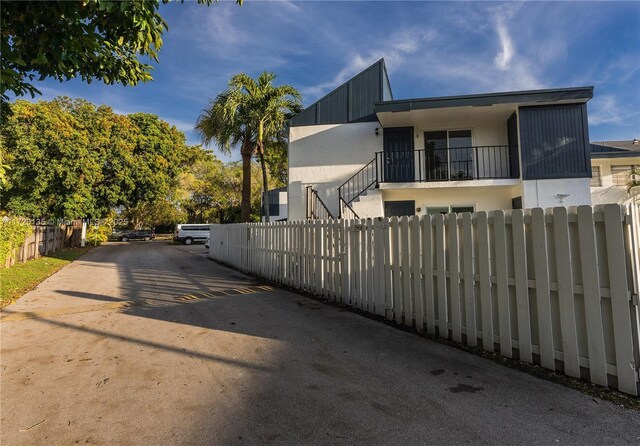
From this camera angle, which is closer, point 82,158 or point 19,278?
point 19,278

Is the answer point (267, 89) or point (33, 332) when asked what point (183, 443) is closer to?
point (33, 332)

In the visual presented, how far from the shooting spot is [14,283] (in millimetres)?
9461

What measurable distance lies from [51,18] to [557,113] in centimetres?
1321

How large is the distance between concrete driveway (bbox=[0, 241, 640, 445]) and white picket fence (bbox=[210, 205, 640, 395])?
0.36m

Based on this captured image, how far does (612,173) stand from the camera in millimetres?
16219

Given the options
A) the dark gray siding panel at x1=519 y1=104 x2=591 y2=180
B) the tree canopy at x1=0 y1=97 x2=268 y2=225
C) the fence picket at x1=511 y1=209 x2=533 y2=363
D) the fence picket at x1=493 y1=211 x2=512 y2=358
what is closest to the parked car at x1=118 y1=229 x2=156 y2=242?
the tree canopy at x1=0 y1=97 x2=268 y2=225

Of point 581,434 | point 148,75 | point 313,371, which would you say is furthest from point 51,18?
point 581,434

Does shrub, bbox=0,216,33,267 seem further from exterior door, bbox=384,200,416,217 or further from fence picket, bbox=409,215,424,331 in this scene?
exterior door, bbox=384,200,416,217

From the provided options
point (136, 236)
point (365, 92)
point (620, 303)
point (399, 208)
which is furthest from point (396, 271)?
point (136, 236)

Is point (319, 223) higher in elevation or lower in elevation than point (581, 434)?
higher

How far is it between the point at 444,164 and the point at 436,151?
0.60 m

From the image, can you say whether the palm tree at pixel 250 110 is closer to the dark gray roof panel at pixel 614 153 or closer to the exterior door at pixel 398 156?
the exterior door at pixel 398 156

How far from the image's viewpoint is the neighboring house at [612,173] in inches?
607

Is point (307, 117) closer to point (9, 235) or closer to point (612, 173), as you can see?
point (9, 235)
